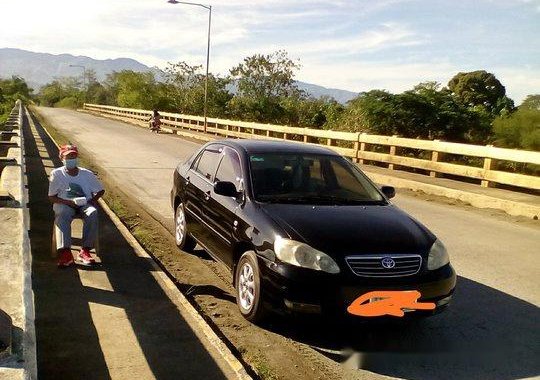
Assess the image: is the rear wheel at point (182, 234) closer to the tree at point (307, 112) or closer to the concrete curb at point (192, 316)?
the concrete curb at point (192, 316)

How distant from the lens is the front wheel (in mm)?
4117

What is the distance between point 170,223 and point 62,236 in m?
2.55

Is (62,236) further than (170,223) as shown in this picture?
No

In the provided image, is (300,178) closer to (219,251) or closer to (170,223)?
(219,251)

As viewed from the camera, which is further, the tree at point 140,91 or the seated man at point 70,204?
the tree at point 140,91

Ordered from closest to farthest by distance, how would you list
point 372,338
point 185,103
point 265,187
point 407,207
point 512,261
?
point 372,338 < point 265,187 < point 512,261 < point 407,207 < point 185,103

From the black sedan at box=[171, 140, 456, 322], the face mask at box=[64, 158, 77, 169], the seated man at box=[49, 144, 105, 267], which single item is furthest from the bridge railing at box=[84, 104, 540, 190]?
the face mask at box=[64, 158, 77, 169]

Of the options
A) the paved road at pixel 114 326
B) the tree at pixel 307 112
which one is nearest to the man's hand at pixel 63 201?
the paved road at pixel 114 326

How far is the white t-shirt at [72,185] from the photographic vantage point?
5594 millimetres

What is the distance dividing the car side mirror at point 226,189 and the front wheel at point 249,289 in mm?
679

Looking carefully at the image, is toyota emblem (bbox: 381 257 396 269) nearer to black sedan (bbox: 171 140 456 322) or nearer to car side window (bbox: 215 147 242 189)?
black sedan (bbox: 171 140 456 322)

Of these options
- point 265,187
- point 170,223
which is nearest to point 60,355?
point 265,187

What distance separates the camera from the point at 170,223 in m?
7.84

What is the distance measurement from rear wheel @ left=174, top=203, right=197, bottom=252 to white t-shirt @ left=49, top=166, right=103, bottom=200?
1.06 metres
